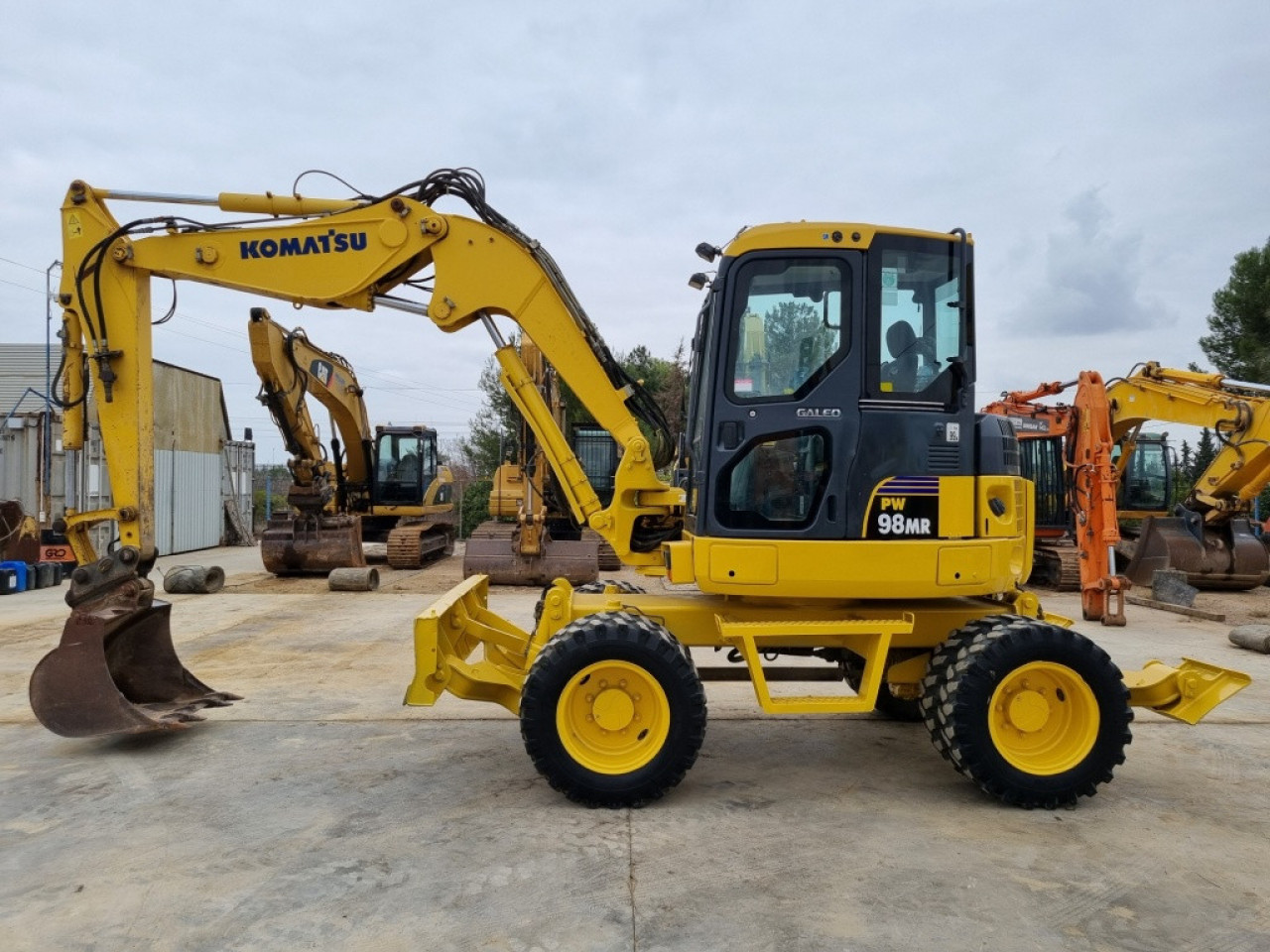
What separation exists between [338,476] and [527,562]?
17.8 feet

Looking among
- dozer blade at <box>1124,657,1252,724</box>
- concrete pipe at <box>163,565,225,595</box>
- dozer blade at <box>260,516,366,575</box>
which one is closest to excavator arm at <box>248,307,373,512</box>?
dozer blade at <box>260,516,366,575</box>

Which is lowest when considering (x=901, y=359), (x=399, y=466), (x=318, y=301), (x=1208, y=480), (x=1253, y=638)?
(x=1253, y=638)

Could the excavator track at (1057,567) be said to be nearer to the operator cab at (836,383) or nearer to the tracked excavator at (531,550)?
the tracked excavator at (531,550)

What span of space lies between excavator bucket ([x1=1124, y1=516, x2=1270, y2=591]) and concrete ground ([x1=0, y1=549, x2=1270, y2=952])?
27.4ft

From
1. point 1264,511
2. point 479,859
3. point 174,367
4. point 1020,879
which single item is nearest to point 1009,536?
point 1020,879

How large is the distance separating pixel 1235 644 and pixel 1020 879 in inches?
285

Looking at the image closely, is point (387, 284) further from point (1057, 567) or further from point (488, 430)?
point (488, 430)

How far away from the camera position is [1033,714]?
4.53 m

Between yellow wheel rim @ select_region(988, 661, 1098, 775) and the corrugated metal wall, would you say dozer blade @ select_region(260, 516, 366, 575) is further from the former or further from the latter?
yellow wheel rim @ select_region(988, 661, 1098, 775)

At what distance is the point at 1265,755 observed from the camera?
214 inches

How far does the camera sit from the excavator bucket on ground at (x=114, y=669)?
202 inches

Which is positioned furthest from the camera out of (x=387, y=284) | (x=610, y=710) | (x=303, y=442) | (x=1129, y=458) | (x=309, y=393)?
(x=1129, y=458)

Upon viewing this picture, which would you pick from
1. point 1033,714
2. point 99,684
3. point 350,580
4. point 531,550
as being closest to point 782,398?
point 1033,714

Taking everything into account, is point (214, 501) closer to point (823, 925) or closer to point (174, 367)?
point (174, 367)
